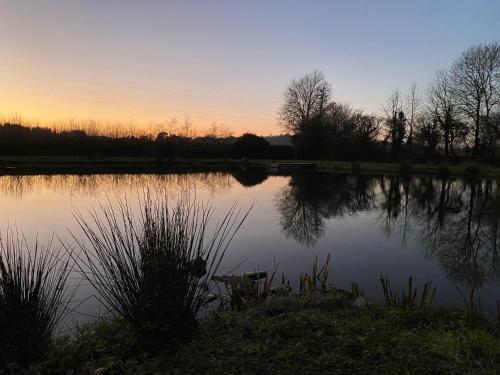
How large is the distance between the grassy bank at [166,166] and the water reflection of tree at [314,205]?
11541 mm

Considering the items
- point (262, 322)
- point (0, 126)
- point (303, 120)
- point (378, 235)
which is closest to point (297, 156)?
point (303, 120)

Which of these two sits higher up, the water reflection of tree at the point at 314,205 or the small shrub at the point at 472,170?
the small shrub at the point at 472,170

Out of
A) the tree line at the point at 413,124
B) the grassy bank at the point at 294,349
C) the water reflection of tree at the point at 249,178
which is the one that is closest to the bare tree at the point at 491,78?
the tree line at the point at 413,124

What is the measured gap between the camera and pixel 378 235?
37.1ft

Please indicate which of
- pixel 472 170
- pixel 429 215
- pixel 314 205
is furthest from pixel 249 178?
pixel 472 170

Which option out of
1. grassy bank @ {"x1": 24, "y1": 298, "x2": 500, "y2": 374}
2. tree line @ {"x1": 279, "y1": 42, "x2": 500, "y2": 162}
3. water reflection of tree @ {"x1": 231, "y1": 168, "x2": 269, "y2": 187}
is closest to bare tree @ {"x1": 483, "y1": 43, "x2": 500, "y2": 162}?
tree line @ {"x1": 279, "y1": 42, "x2": 500, "y2": 162}

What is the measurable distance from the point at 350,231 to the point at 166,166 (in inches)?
1179

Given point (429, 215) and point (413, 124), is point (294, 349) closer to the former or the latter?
point (429, 215)

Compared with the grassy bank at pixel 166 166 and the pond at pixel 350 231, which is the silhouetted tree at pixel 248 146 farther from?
the pond at pixel 350 231

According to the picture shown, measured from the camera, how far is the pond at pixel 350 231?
7363 mm

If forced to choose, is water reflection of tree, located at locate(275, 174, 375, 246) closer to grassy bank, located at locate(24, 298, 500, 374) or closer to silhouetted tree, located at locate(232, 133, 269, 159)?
grassy bank, located at locate(24, 298, 500, 374)

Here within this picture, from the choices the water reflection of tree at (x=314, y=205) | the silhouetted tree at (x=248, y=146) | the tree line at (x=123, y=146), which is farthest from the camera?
the silhouetted tree at (x=248, y=146)

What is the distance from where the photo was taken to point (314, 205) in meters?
16.4

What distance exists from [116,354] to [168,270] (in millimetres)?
840
